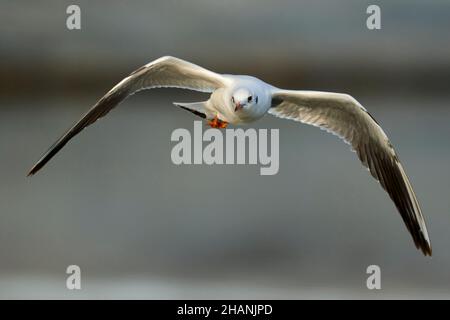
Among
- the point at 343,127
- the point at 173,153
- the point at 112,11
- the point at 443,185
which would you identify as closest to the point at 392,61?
the point at 443,185

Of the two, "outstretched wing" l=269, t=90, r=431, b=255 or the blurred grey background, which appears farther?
the blurred grey background

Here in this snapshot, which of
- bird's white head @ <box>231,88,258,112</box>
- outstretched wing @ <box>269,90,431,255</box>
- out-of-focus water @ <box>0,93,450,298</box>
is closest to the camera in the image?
bird's white head @ <box>231,88,258,112</box>

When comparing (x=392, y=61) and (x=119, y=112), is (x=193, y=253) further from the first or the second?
(x=392, y=61)

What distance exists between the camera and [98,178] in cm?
536

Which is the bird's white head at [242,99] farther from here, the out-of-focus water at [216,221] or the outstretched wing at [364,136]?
the out-of-focus water at [216,221]

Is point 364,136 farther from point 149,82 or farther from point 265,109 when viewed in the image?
point 149,82

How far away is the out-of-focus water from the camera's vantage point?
15.4 feet

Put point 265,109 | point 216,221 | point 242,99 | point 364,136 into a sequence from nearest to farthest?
point 242,99 < point 265,109 < point 364,136 < point 216,221

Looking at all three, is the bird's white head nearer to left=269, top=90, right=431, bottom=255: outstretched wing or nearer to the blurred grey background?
left=269, top=90, right=431, bottom=255: outstretched wing

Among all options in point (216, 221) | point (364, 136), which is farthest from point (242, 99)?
point (216, 221)

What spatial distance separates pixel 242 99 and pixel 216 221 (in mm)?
3061

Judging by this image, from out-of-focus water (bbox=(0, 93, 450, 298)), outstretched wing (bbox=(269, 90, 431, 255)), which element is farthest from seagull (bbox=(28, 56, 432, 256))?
out-of-focus water (bbox=(0, 93, 450, 298))

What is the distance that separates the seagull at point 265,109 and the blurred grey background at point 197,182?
2250 mm

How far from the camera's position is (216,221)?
5.10m
